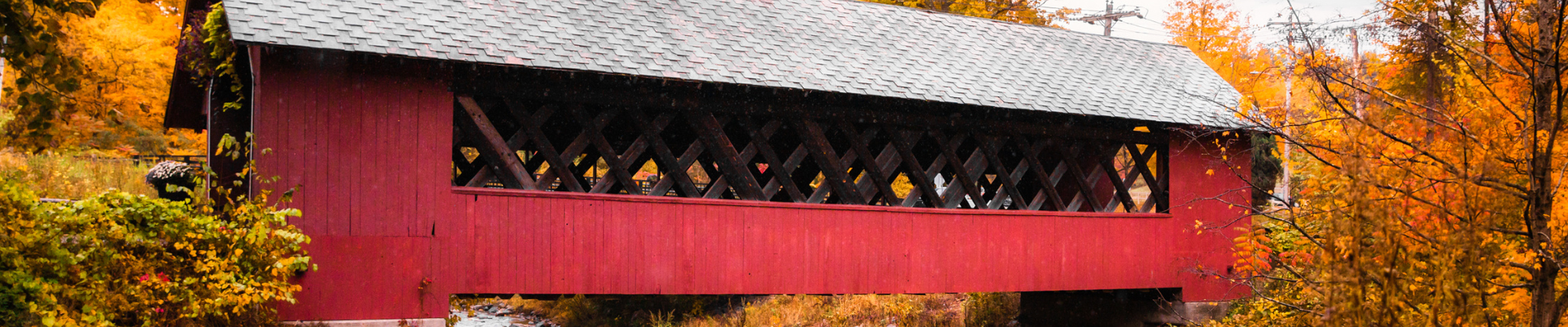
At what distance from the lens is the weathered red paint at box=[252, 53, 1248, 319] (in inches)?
242

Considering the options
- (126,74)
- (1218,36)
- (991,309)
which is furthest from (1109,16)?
(126,74)

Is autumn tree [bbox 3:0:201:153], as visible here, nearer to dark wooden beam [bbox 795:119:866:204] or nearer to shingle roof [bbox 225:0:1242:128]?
shingle roof [bbox 225:0:1242:128]

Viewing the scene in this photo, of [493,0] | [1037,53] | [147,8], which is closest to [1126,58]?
[1037,53]

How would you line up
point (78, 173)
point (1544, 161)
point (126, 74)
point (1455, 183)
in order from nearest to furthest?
point (1544, 161) → point (1455, 183) → point (78, 173) → point (126, 74)

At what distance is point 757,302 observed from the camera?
14.8 m

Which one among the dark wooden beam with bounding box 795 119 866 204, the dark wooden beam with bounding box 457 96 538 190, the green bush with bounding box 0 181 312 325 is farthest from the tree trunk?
the green bush with bounding box 0 181 312 325

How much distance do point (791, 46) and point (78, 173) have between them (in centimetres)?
966

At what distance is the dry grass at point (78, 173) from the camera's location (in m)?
10.9

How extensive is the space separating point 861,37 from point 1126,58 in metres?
3.11

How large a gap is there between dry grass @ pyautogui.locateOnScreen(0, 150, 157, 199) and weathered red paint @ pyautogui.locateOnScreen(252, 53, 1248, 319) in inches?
224

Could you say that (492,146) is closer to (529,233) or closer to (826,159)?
(529,233)

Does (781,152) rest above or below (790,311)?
above

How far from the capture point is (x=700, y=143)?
24.0 feet

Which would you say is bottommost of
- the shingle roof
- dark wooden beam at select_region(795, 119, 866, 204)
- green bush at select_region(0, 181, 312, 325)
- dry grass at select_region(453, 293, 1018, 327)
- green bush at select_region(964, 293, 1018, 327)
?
dry grass at select_region(453, 293, 1018, 327)
